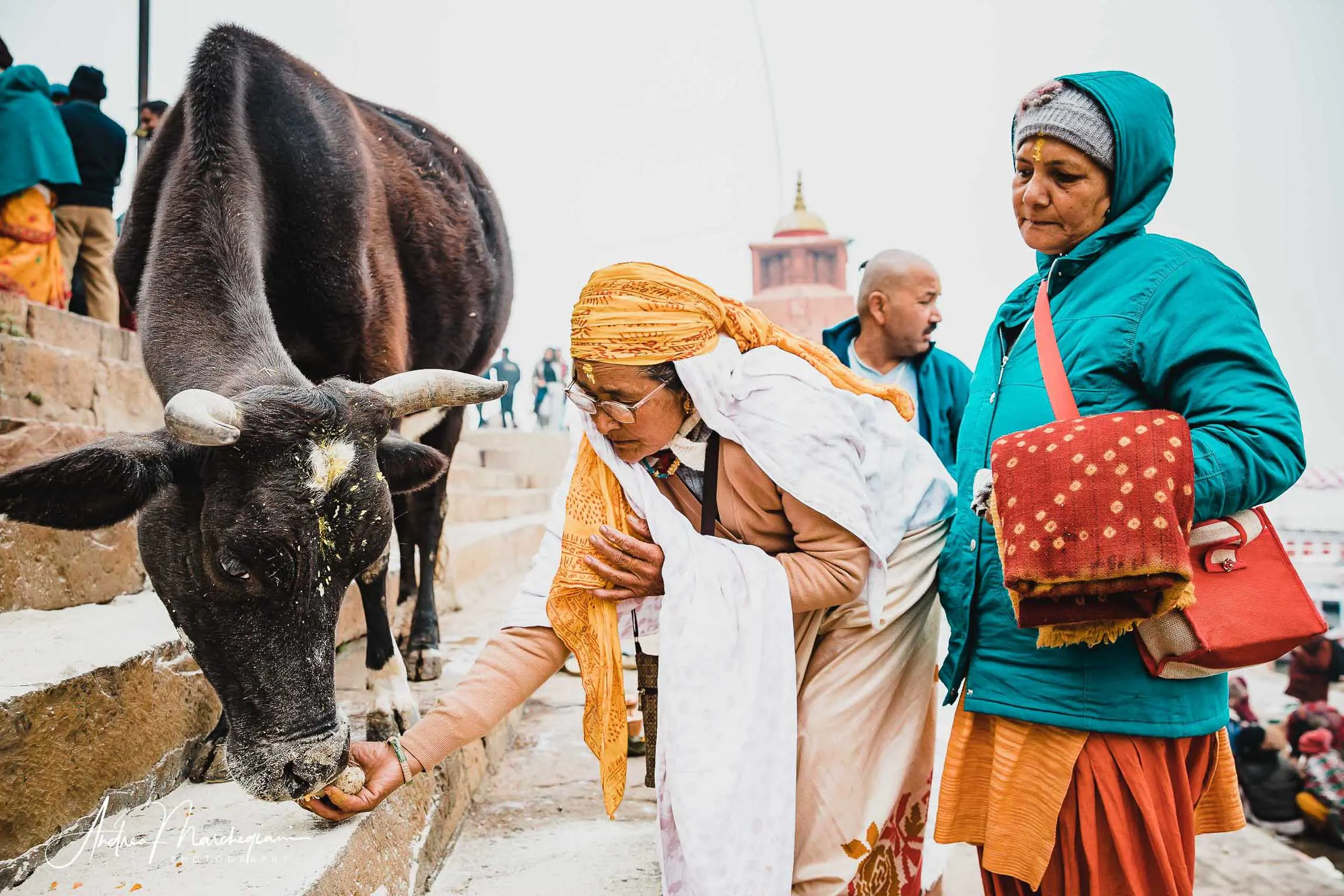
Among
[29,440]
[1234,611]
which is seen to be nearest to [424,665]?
[29,440]

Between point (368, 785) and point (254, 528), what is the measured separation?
2.01 ft

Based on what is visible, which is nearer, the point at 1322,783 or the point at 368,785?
the point at 368,785

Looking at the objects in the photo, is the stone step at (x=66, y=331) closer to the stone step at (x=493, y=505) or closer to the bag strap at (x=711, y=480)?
the stone step at (x=493, y=505)

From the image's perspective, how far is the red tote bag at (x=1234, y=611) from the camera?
61.9 inches

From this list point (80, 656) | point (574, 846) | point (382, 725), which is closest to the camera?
point (80, 656)

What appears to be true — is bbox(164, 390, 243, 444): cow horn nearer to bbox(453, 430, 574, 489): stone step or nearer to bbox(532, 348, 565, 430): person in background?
bbox(453, 430, 574, 489): stone step

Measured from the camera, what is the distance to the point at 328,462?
2215 mm

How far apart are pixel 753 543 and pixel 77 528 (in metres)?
1.56

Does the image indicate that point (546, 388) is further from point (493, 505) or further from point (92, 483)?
point (92, 483)

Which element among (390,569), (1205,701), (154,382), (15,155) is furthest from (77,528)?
(15,155)

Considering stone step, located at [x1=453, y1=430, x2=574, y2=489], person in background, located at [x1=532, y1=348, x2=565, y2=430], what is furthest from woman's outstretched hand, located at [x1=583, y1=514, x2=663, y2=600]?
person in background, located at [x1=532, y1=348, x2=565, y2=430]

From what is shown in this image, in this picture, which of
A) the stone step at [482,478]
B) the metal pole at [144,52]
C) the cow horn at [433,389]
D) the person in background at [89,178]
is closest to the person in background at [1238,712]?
the cow horn at [433,389]

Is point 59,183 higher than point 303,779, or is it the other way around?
point 59,183

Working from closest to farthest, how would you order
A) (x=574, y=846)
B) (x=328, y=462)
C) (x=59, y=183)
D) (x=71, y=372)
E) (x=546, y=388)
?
(x=328, y=462) → (x=574, y=846) → (x=71, y=372) → (x=59, y=183) → (x=546, y=388)
